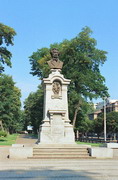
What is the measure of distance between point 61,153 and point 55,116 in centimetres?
393

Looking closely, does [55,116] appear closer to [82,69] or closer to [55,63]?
[55,63]

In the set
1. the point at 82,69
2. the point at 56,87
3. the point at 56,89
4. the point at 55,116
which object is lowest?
the point at 55,116

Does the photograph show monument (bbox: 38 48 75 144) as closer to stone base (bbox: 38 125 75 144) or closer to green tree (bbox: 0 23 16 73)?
stone base (bbox: 38 125 75 144)

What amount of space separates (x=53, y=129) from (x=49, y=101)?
213cm

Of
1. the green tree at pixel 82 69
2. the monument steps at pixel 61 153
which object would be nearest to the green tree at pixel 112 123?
the green tree at pixel 82 69

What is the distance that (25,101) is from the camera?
8644 centimetres

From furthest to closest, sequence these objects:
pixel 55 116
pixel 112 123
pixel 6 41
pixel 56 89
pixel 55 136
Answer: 1. pixel 112 123
2. pixel 6 41
3. pixel 56 89
4. pixel 55 116
5. pixel 55 136

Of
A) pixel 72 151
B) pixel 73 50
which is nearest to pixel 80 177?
pixel 72 151

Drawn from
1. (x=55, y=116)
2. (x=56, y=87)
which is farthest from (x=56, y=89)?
(x=55, y=116)

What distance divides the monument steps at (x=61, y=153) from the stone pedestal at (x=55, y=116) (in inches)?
89.2

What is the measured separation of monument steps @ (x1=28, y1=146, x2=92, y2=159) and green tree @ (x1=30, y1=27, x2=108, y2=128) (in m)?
21.8

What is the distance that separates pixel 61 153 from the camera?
15.1m

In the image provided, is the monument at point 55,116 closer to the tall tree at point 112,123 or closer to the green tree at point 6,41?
the green tree at point 6,41

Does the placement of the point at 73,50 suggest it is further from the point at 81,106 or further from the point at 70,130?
the point at 70,130
